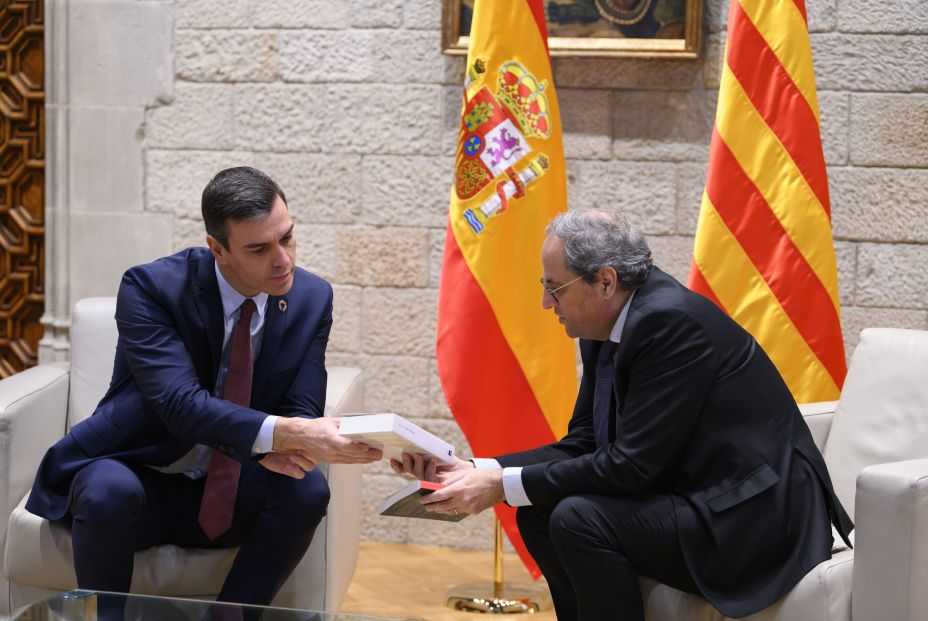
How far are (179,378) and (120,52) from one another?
2051 millimetres

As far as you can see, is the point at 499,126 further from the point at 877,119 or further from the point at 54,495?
the point at 54,495

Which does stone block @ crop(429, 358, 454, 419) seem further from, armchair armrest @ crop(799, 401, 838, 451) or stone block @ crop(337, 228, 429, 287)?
armchair armrest @ crop(799, 401, 838, 451)

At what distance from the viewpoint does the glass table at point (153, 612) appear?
2109 millimetres

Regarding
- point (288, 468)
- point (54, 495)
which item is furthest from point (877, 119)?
point (54, 495)

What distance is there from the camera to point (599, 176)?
409 cm

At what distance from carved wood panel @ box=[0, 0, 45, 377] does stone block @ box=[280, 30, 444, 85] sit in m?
1.05

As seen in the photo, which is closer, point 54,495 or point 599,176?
point 54,495

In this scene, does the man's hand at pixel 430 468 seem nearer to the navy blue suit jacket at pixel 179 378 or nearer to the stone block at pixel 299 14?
the navy blue suit jacket at pixel 179 378

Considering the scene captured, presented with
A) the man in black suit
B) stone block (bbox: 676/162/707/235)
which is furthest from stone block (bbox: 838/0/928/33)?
the man in black suit

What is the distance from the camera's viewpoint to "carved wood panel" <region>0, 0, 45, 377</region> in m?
4.47

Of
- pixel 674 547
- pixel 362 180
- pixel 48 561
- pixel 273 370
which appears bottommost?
pixel 48 561

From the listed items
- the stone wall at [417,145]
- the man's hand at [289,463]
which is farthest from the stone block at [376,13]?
the man's hand at [289,463]

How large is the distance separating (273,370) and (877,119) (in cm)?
232

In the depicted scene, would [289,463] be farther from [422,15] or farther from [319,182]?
[422,15]
